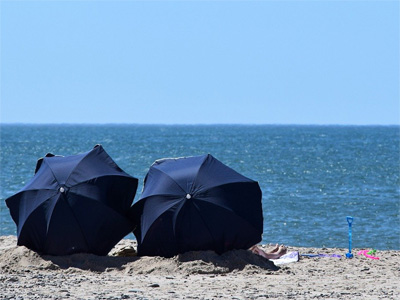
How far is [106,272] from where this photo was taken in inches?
477

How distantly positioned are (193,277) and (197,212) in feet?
3.08

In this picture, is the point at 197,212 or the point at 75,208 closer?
the point at 197,212

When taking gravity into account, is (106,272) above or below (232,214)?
below

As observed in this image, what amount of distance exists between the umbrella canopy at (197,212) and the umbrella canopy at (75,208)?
0.34 m

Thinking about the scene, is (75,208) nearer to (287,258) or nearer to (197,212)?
(197,212)

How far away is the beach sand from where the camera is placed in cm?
1040

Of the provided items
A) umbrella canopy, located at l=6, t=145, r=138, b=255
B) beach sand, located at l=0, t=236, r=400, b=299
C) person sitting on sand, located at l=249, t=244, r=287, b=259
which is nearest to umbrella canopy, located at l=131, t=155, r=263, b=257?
beach sand, located at l=0, t=236, r=400, b=299

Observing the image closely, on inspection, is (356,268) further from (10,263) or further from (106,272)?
(10,263)

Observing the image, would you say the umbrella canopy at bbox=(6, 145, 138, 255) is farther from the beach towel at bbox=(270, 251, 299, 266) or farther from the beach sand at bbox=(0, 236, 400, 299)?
the beach towel at bbox=(270, 251, 299, 266)

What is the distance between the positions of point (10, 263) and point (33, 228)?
0.59 metres

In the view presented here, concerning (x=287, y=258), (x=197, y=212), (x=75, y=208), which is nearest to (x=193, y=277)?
(x=197, y=212)

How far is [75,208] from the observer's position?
40.6 feet

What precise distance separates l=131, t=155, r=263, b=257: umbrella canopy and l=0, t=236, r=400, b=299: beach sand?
198 millimetres

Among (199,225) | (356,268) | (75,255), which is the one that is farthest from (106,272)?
(356,268)
